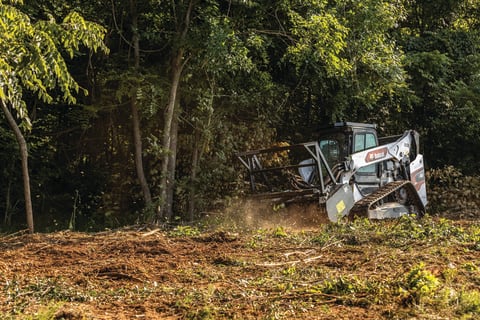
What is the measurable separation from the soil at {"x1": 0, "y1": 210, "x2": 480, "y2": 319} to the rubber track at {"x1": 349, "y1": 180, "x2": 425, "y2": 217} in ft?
11.1

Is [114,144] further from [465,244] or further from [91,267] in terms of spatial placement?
[465,244]

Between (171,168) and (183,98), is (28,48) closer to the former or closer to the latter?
(171,168)

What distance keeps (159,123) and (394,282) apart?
9.03m

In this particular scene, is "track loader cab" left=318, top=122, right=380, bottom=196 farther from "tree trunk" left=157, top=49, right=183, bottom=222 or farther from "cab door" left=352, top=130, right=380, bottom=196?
"tree trunk" left=157, top=49, right=183, bottom=222

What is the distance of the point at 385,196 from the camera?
12.2 m

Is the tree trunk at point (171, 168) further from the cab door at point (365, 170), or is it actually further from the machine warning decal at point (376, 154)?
the machine warning decal at point (376, 154)

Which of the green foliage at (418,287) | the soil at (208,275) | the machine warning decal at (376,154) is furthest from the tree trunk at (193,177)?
the green foliage at (418,287)

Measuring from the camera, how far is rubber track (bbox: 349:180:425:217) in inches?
449

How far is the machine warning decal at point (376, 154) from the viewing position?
1226 centimetres

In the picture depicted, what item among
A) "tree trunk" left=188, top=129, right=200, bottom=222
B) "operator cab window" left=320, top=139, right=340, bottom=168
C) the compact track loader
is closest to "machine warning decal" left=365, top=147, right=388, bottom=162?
the compact track loader

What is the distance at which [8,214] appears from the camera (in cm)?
1337

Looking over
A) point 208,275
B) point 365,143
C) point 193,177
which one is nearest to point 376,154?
point 365,143

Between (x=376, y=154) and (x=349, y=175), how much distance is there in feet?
3.77

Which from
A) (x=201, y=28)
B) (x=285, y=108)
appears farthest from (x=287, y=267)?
(x=285, y=108)
